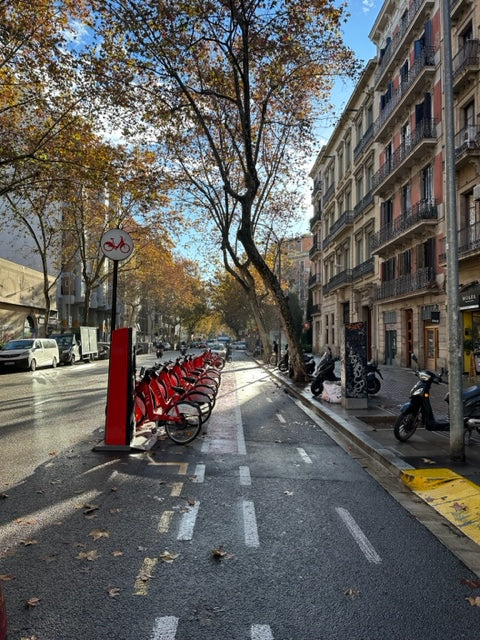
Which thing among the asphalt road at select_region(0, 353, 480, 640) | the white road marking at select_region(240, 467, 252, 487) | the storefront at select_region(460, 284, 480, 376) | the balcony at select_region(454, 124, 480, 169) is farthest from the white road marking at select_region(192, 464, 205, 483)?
the balcony at select_region(454, 124, 480, 169)

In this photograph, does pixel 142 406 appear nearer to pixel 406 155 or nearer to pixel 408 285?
pixel 408 285

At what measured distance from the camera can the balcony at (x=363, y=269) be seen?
32.5m

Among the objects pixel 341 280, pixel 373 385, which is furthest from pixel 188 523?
pixel 341 280

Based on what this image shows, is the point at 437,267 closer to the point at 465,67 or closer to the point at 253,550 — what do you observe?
the point at 465,67

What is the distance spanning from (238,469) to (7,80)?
14.6m

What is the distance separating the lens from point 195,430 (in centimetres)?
816

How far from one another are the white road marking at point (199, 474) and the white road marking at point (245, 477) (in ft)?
1.51

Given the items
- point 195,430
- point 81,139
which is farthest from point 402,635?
point 81,139

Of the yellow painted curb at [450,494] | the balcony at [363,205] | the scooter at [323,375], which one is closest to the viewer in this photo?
the yellow painted curb at [450,494]

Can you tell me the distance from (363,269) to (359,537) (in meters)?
31.1

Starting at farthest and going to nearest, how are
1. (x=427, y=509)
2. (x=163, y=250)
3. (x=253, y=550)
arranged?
(x=163, y=250), (x=427, y=509), (x=253, y=550)

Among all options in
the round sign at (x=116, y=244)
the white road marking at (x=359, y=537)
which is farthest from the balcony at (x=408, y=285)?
the white road marking at (x=359, y=537)

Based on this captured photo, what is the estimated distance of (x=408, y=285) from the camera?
2575 cm

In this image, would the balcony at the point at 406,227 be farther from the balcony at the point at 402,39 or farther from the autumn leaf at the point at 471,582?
the autumn leaf at the point at 471,582
